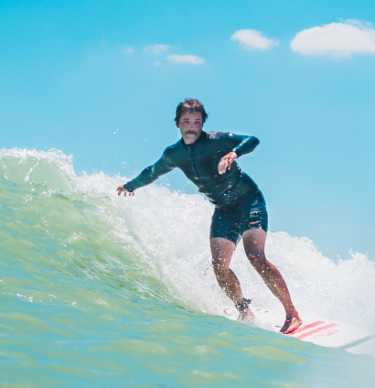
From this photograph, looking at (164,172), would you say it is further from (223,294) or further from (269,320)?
(269,320)

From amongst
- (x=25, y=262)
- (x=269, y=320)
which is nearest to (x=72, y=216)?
(x=25, y=262)

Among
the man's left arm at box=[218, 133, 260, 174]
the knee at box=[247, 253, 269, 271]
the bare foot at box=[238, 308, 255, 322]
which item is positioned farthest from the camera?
the bare foot at box=[238, 308, 255, 322]

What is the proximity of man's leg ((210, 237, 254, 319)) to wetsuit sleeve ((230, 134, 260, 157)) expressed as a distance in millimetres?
1112

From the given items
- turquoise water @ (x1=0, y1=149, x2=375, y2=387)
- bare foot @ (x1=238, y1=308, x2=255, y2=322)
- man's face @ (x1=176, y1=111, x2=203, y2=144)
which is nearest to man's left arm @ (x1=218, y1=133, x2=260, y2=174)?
man's face @ (x1=176, y1=111, x2=203, y2=144)

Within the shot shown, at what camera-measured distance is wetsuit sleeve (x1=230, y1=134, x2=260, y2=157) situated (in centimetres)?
457

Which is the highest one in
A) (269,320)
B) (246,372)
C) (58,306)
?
(269,320)

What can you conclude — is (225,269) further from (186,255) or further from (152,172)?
(186,255)

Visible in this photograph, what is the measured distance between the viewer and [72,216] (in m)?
7.56

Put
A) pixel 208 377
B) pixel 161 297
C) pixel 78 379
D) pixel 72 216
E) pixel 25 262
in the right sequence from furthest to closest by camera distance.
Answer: pixel 72 216 < pixel 161 297 < pixel 25 262 < pixel 208 377 < pixel 78 379

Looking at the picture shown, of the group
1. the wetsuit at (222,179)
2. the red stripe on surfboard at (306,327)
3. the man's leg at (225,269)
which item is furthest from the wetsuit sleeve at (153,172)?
the red stripe on surfboard at (306,327)

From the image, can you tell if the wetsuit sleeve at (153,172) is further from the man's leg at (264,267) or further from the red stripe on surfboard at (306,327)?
the red stripe on surfboard at (306,327)

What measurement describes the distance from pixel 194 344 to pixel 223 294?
237 centimetres

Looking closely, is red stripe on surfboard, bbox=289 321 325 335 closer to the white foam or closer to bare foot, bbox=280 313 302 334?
bare foot, bbox=280 313 302 334

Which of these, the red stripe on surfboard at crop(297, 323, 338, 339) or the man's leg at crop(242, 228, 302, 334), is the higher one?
the man's leg at crop(242, 228, 302, 334)
